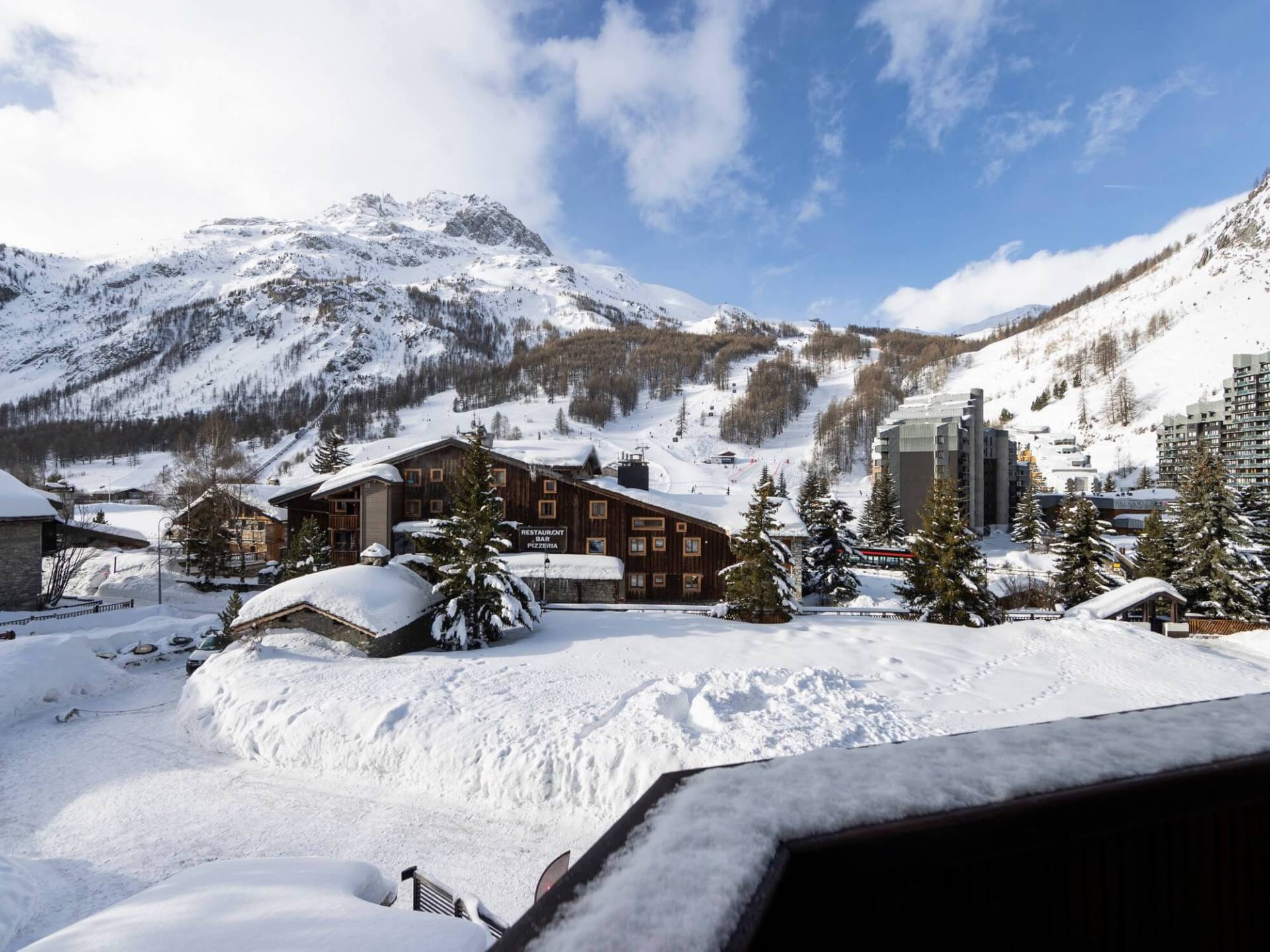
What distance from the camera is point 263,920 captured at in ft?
14.6

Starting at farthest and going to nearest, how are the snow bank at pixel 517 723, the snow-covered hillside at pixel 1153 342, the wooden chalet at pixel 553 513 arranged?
the snow-covered hillside at pixel 1153 342 → the wooden chalet at pixel 553 513 → the snow bank at pixel 517 723

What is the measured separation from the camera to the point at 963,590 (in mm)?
20922

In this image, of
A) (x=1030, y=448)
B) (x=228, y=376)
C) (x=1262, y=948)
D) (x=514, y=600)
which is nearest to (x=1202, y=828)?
(x=1262, y=948)

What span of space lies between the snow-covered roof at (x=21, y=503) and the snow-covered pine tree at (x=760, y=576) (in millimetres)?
32301

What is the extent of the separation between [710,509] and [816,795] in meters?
28.1

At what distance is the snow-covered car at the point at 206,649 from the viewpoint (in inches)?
715

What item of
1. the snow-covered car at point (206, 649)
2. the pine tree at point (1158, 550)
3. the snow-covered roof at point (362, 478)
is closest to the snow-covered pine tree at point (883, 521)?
the pine tree at point (1158, 550)

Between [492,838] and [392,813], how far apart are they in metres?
2.02

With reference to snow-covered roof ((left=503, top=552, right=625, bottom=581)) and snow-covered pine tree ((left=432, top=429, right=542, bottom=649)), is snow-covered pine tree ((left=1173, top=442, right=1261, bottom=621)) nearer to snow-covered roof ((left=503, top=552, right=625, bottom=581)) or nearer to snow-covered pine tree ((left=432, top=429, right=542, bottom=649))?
snow-covered roof ((left=503, top=552, right=625, bottom=581))

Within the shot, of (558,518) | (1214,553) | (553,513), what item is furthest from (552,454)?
(1214,553)

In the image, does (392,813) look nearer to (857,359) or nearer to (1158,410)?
(1158,410)

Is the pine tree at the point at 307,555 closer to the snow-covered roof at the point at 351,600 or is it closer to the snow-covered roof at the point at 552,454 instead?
the snow-covered roof at the point at 351,600

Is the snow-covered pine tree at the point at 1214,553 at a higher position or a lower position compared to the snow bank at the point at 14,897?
higher

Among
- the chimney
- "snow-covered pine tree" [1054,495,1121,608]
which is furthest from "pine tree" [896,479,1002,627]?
the chimney
